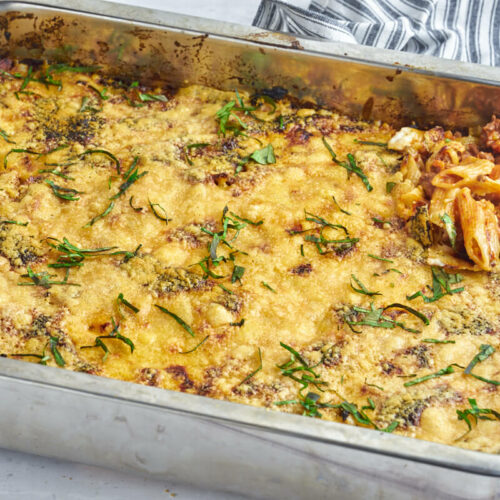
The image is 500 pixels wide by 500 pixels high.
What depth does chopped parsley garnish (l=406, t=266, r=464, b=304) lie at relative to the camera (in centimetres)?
262

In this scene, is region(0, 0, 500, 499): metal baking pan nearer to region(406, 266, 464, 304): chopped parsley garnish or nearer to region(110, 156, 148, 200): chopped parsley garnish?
region(406, 266, 464, 304): chopped parsley garnish

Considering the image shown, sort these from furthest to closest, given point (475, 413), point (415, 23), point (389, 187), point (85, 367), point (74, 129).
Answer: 1. point (415, 23)
2. point (74, 129)
3. point (389, 187)
4. point (85, 367)
5. point (475, 413)

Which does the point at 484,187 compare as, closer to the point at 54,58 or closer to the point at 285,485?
the point at 285,485

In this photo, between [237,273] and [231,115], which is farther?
[231,115]

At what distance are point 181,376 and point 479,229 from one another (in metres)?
1.22

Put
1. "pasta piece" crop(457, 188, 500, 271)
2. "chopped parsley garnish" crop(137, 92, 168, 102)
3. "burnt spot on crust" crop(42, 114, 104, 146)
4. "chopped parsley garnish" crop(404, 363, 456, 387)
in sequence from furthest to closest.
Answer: "chopped parsley garnish" crop(137, 92, 168, 102) < "burnt spot on crust" crop(42, 114, 104, 146) < "pasta piece" crop(457, 188, 500, 271) < "chopped parsley garnish" crop(404, 363, 456, 387)

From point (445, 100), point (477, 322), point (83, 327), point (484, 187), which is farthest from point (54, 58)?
point (477, 322)

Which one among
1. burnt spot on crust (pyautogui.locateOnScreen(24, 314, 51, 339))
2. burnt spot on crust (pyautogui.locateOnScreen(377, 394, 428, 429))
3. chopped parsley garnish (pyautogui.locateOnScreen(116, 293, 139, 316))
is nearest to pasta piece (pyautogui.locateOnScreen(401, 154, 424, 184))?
burnt spot on crust (pyautogui.locateOnScreen(377, 394, 428, 429))

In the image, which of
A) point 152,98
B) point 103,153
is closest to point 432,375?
Result: point 103,153

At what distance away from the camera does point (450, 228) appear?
277cm

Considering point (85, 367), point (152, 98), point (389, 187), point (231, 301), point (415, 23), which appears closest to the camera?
point (85, 367)

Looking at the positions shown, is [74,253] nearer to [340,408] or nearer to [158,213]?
[158,213]

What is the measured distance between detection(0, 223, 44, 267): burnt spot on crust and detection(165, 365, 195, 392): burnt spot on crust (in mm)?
685

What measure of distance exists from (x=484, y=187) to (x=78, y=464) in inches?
71.5
